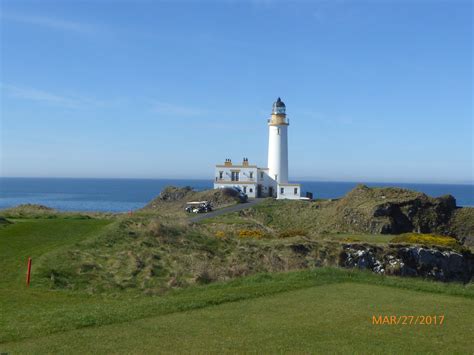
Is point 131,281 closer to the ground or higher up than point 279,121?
closer to the ground

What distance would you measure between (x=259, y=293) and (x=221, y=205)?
1565 inches

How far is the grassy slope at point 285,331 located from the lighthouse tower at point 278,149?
50483 millimetres

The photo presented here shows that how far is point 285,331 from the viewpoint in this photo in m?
10.7

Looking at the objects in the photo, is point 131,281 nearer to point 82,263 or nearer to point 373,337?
point 82,263

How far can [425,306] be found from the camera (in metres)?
13.3

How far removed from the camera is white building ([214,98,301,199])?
6334 centimetres

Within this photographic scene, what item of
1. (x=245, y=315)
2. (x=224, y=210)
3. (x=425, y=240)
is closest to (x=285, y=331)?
(x=245, y=315)

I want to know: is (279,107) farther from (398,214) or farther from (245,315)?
(245,315)

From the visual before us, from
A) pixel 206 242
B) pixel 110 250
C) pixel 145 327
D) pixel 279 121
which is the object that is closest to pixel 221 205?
pixel 279 121

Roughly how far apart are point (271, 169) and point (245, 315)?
52673 millimetres

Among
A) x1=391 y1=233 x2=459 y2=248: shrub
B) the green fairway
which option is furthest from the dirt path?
x1=391 y1=233 x2=459 y2=248: shrub

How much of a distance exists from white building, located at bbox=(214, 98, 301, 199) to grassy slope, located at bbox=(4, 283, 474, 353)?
1941 inches

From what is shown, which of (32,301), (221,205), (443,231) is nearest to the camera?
(32,301)

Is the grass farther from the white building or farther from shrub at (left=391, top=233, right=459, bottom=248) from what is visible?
the white building
